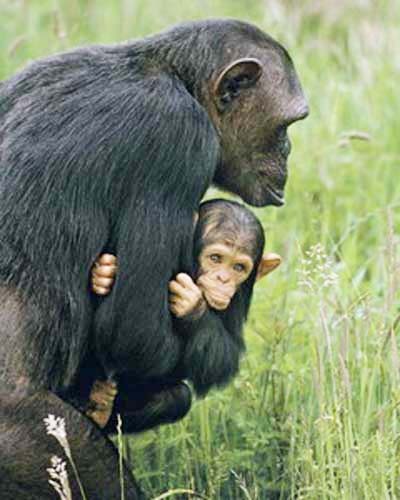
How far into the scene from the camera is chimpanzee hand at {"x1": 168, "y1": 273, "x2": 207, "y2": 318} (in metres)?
4.51

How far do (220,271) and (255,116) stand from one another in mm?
606

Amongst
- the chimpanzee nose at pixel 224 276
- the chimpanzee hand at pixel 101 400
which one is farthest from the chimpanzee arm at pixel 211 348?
the chimpanzee hand at pixel 101 400

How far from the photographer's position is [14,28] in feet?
27.1

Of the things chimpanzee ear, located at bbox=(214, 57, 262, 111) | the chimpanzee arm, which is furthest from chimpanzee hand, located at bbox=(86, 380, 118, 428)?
chimpanzee ear, located at bbox=(214, 57, 262, 111)

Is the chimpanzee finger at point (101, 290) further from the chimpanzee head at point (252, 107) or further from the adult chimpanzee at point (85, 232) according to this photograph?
the chimpanzee head at point (252, 107)

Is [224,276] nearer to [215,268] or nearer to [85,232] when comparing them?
[215,268]

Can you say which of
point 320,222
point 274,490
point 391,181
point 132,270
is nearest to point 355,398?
point 274,490

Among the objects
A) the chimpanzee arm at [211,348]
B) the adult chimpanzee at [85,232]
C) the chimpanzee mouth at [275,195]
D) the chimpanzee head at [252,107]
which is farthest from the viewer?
the chimpanzee mouth at [275,195]

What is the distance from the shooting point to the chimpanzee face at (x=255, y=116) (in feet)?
16.1

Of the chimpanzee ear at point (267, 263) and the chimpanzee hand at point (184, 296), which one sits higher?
the chimpanzee hand at point (184, 296)

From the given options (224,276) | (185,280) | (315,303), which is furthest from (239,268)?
(315,303)

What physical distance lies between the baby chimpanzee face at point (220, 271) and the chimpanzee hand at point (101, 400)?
1.49 ft

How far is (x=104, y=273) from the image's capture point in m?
4.44

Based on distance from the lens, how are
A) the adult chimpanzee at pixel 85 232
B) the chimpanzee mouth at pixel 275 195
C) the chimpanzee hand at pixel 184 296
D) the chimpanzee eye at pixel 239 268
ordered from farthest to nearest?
the chimpanzee mouth at pixel 275 195 < the chimpanzee eye at pixel 239 268 < the chimpanzee hand at pixel 184 296 < the adult chimpanzee at pixel 85 232
